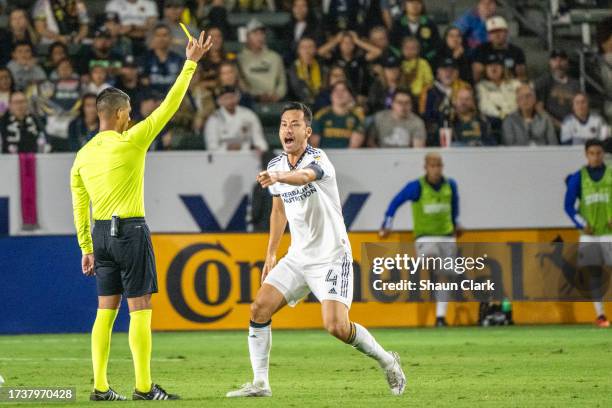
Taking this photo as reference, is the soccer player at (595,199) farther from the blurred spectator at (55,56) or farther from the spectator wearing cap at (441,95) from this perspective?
the blurred spectator at (55,56)

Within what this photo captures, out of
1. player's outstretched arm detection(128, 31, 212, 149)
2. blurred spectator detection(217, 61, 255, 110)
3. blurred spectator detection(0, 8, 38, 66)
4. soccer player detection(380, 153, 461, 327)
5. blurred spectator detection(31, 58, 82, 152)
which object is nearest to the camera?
player's outstretched arm detection(128, 31, 212, 149)

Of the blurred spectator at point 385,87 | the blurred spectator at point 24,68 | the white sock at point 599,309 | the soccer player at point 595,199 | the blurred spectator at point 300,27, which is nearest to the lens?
the white sock at point 599,309

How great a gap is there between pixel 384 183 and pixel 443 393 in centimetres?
841

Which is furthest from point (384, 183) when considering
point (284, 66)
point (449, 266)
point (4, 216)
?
point (4, 216)

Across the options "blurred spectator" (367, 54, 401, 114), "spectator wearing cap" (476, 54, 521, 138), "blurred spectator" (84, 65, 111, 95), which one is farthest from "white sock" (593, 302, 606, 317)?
"blurred spectator" (84, 65, 111, 95)

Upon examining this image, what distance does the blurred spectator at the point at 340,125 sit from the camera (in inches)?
709

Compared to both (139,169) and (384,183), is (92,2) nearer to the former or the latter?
(384,183)

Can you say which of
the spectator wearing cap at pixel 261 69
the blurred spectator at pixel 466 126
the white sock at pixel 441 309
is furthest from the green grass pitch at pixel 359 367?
the spectator wearing cap at pixel 261 69

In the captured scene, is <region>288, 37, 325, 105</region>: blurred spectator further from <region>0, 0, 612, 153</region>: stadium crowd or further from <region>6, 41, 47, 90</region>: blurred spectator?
<region>6, 41, 47, 90</region>: blurred spectator

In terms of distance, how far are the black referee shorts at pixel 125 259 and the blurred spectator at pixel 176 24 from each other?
10.6 m

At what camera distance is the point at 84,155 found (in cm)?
901

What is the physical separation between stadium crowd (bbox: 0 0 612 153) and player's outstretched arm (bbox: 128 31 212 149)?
8.62 m

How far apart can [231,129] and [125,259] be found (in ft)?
30.6

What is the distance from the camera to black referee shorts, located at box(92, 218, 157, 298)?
29.0 ft
